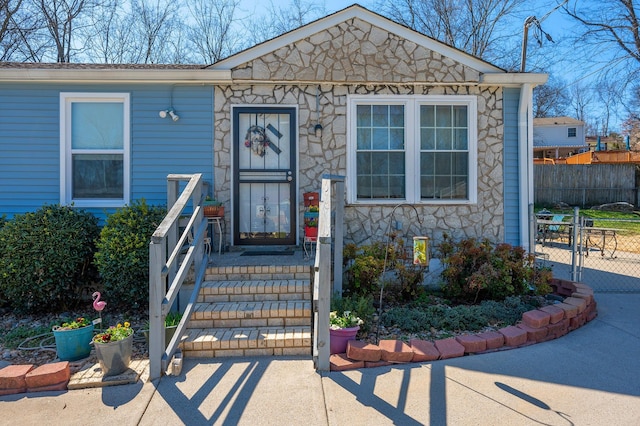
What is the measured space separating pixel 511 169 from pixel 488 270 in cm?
207

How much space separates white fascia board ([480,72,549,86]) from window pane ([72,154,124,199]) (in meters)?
5.53

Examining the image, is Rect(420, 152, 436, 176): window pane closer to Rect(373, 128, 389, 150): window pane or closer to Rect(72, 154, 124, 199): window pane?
Rect(373, 128, 389, 150): window pane

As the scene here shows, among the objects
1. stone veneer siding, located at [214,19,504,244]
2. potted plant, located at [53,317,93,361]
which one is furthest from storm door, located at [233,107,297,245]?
potted plant, located at [53,317,93,361]

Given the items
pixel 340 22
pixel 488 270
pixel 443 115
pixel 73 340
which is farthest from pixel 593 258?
pixel 73 340

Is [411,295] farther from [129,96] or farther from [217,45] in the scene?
[217,45]

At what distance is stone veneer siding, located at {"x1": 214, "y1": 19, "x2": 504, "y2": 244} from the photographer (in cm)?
599

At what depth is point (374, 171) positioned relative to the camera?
244 inches

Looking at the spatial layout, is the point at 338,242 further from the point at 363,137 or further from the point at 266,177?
the point at 363,137

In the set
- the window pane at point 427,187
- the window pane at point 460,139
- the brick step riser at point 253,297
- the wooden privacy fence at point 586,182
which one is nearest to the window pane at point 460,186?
the window pane at point 427,187

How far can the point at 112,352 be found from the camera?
3.34m

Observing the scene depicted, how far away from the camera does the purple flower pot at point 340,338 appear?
11.9 feet

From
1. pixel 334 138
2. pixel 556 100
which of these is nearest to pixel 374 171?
pixel 334 138

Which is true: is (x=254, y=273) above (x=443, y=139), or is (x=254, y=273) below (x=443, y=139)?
below

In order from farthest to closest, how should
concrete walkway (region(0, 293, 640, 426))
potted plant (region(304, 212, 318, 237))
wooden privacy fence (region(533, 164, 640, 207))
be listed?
1. wooden privacy fence (region(533, 164, 640, 207))
2. potted plant (region(304, 212, 318, 237))
3. concrete walkway (region(0, 293, 640, 426))
